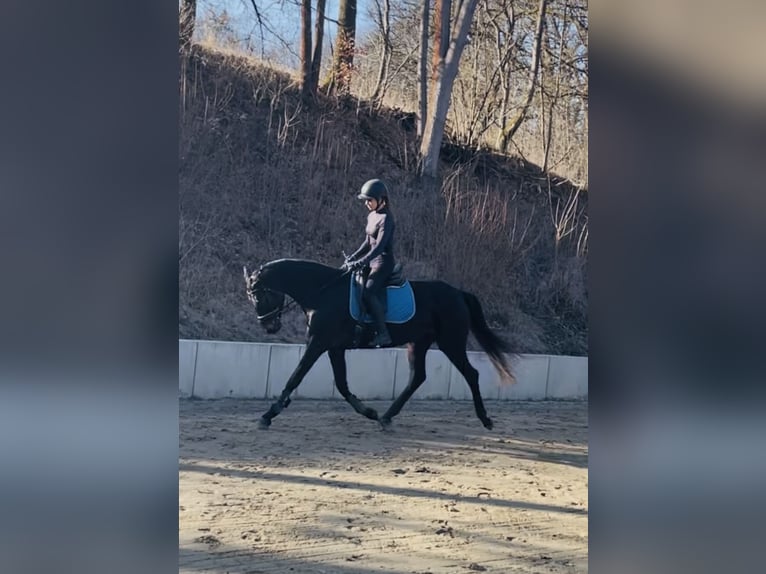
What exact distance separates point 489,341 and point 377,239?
4.00 ft

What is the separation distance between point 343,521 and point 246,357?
1356 mm

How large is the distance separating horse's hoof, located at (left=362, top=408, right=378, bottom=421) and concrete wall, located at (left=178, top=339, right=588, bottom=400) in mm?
96

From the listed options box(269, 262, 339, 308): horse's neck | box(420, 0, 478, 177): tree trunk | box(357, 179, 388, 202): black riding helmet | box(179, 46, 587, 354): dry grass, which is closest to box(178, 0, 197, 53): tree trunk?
box(179, 46, 587, 354): dry grass

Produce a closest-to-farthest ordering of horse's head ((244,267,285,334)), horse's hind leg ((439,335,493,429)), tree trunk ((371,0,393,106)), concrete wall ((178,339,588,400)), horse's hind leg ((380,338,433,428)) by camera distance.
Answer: concrete wall ((178,339,588,400)), horse's head ((244,267,285,334)), tree trunk ((371,0,393,106)), horse's hind leg ((380,338,433,428)), horse's hind leg ((439,335,493,429))

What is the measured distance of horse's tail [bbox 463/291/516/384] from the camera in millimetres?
5828

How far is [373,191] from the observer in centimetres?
555

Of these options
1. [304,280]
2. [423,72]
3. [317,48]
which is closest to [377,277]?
[304,280]

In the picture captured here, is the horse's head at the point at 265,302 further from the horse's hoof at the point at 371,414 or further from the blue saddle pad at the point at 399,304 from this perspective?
the horse's hoof at the point at 371,414

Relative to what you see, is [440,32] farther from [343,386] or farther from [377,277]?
[343,386]

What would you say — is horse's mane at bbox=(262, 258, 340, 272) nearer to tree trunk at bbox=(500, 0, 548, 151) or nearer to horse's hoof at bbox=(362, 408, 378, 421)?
horse's hoof at bbox=(362, 408, 378, 421)

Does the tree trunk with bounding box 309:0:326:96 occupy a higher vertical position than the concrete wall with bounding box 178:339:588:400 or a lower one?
higher
